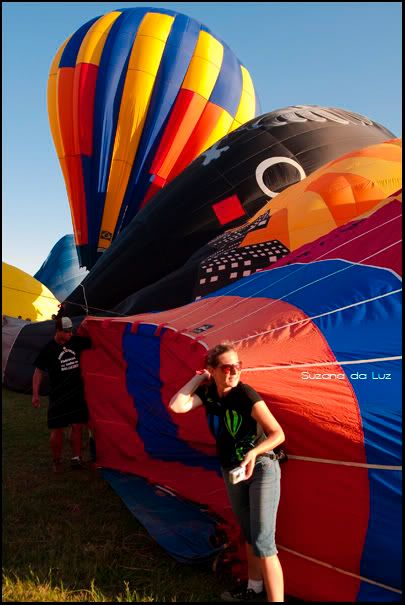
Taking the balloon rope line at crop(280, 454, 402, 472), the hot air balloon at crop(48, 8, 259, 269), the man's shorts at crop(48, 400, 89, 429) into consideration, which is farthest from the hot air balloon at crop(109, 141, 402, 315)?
the hot air balloon at crop(48, 8, 259, 269)

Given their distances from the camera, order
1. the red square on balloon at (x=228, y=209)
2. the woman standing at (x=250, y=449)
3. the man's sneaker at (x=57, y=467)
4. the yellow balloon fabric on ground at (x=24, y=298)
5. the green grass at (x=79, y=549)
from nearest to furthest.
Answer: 1. the woman standing at (x=250, y=449)
2. the green grass at (x=79, y=549)
3. the man's sneaker at (x=57, y=467)
4. the red square on balloon at (x=228, y=209)
5. the yellow balloon fabric on ground at (x=24, y=298)

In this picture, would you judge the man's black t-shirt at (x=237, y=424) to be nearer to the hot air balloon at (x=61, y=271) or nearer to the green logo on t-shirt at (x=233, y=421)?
the green logo on t-shirt at (x=233, y=421)

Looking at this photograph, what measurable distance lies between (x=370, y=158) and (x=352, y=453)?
3.81m

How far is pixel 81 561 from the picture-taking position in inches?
120

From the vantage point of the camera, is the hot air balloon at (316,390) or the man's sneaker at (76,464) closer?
the hot air balloon at (316,390)

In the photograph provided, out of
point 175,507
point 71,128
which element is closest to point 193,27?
point 71,128

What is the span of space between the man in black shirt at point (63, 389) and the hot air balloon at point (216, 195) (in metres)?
2.31

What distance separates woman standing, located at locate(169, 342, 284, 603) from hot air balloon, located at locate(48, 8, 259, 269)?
347 inches

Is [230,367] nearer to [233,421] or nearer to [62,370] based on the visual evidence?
[233,421]

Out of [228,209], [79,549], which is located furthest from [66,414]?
[228,209]

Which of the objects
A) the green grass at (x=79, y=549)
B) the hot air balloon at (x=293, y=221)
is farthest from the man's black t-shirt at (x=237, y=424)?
the hot air balloon at (x=293, y=221)

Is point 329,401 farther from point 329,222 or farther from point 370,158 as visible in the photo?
point 370,158

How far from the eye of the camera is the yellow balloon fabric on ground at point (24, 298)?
989 centimetres

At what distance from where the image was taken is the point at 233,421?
2.41 m
